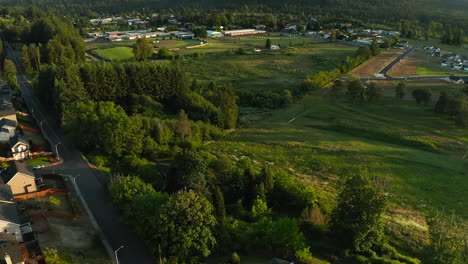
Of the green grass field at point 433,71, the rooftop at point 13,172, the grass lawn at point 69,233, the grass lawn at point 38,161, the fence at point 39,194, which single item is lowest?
the grass lawn at point 69,233

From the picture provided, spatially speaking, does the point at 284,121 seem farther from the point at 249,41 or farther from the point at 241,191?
the point at 249,41

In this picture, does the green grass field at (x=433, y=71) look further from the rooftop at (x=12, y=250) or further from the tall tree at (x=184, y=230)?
the rooftop at (x=12, y=250)

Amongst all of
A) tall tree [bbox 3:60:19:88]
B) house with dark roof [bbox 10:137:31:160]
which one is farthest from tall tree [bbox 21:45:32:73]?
house with dark roof [bbox 10:137:31:160]

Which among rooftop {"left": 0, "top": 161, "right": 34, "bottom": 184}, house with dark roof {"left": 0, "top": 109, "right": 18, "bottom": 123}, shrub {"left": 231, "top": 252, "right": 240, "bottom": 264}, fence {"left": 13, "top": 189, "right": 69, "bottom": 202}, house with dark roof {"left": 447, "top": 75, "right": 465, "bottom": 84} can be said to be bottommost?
shrub {"left": 231, "top": 252, "right": 240, "bottom": 264}

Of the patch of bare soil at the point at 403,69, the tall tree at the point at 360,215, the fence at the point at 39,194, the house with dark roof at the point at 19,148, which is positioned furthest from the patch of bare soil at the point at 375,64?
the fence at the point at 39,194

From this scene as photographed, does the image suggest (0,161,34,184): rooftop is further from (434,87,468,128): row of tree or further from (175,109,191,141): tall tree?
(434,87,468,128): row of tree

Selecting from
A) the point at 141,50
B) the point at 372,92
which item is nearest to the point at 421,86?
the point at 372,92

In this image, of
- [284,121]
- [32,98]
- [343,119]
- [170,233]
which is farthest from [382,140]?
[32,98]
